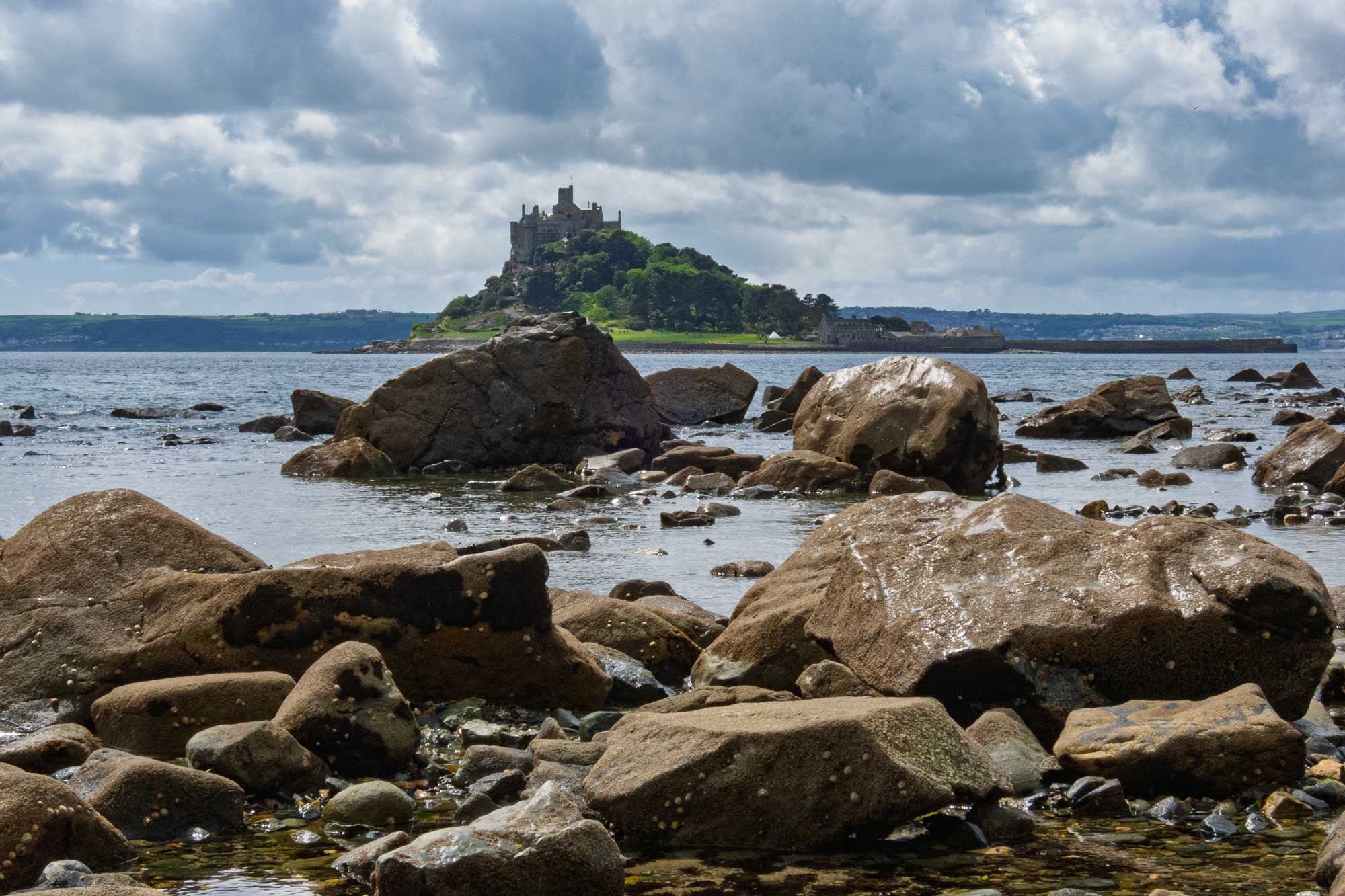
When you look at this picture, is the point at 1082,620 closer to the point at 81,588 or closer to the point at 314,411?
the point at 81,588

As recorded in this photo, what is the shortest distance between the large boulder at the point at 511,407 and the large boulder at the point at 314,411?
11.1 metres

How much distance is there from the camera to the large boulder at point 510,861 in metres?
5.78

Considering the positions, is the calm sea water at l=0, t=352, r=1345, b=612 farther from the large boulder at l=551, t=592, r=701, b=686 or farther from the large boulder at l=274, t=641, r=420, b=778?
the large boulder at l=274, t=641, r=420, b=778

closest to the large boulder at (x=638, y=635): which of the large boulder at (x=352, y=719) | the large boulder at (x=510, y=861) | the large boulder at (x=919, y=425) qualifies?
the large boulder at (x=352, y=719)

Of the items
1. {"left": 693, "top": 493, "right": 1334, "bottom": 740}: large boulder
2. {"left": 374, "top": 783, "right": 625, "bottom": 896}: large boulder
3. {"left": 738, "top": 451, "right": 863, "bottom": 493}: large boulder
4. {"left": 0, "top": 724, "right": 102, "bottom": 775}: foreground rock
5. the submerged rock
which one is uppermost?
{"left": 693, "top": 493, "right": 1334, "bottom": 740}: large boulder

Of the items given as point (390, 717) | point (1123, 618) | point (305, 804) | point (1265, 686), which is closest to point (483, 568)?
point (390, 717)

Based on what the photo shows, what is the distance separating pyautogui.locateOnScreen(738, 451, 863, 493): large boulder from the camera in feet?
79.7

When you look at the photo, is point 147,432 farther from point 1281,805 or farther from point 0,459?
point 1281,805

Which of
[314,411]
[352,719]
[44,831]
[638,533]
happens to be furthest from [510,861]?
[314,411]

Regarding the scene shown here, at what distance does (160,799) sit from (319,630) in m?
2.62

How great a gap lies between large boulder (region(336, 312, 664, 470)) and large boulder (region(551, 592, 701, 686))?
62.2ft

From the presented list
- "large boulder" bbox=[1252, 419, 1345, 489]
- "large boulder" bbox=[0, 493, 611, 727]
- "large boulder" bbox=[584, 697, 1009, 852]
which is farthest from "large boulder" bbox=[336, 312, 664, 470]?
"large boulder" bbox=[584, 697, 1009, 852]

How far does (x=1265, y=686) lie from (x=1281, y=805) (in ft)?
5.23

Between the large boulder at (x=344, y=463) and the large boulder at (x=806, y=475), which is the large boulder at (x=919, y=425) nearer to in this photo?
the large boulder at (x=806, y=475)
